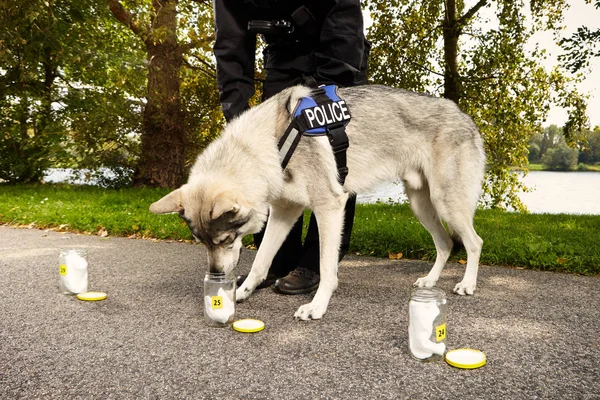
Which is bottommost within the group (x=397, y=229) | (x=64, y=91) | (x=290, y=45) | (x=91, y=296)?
(x=91, y=296)

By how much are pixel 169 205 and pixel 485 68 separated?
11214mm

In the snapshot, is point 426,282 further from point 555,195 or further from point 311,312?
point 555,195

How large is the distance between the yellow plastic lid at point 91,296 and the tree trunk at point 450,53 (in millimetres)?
10313

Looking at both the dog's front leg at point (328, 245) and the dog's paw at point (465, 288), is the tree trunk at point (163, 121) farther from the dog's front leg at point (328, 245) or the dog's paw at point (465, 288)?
the dog's paw at point (465, 288)

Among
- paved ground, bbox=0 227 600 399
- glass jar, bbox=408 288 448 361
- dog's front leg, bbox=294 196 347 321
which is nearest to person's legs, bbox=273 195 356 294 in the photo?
paved ground, bbox=0 227 600 399

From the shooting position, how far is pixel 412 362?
8.08 feet

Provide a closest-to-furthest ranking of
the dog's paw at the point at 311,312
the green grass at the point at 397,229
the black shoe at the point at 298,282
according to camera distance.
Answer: the dog's paw at the point at 311,312 → the black shoe at the point at 298,282 → the green grass at the point at 397,229

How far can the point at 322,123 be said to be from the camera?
343cm

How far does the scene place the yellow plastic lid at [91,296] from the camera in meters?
3.60

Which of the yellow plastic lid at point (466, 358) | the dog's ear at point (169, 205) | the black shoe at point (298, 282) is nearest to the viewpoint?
the yellow plastic lid at point (466, 358)

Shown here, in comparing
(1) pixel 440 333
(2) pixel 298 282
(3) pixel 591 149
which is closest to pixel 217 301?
(2) pixel 298 282

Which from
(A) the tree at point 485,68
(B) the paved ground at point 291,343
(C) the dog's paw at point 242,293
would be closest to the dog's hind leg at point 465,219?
(B) the paved ground at point 291,343

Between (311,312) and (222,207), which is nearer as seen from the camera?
(222,207)

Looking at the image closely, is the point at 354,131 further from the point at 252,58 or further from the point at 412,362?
the point at 412,362
